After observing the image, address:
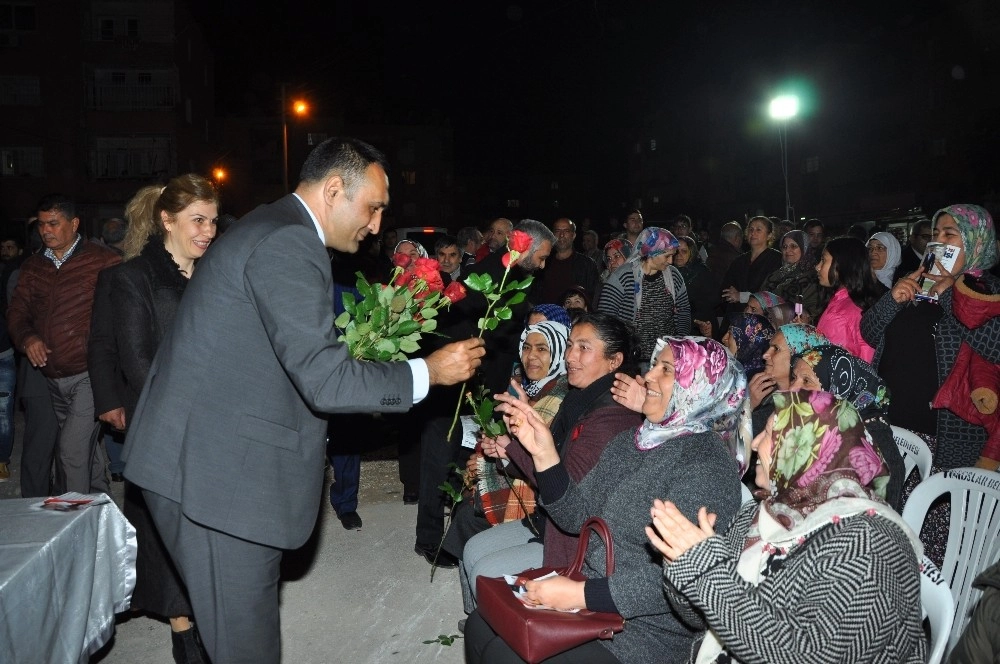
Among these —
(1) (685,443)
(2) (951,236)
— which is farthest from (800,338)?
(1) (685,443)

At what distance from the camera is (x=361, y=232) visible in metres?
2.77

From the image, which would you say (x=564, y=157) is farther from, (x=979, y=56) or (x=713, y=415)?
(x=713, y=415)

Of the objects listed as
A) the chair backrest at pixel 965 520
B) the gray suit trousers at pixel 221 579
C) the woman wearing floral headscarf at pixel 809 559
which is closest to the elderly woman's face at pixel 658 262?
the chair backrest at pixel 965 520

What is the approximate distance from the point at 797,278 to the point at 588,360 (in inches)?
A: 148

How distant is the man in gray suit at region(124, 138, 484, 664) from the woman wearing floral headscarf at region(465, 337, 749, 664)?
2.55 feet

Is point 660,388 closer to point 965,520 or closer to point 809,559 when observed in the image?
point 809,559

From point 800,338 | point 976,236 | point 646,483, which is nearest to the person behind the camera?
point 646,483

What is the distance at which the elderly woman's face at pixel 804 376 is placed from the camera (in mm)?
3843

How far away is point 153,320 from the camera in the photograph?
3.76m

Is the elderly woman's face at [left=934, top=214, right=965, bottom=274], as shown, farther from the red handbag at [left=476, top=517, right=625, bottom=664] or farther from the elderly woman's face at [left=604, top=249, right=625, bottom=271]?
the elderly woman's face at [left=604, top=249, right=625, bottom=271]

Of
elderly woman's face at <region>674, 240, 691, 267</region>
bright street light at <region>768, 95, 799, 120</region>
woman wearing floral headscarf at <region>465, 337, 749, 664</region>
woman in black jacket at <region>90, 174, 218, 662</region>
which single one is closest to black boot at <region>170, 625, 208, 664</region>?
woman in black jacket at <region>90, 174, 218, 662</region>

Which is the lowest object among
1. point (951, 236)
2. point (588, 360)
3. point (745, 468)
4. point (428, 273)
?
point (745, 468)

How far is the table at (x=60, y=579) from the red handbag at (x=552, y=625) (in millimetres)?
1557

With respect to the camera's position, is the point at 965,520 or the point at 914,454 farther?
the point at 914,454
